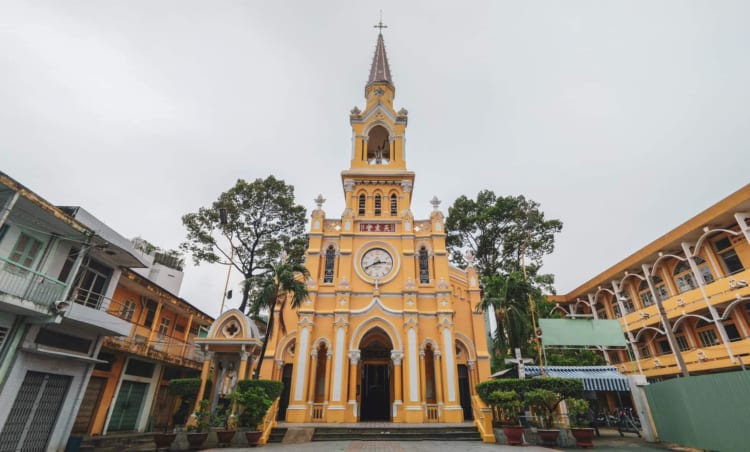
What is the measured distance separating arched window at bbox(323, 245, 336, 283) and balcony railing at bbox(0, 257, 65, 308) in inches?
409

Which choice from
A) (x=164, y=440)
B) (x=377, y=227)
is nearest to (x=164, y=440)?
(x=164, y=440)

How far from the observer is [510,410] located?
12.0m

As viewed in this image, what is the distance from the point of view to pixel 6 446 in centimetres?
894

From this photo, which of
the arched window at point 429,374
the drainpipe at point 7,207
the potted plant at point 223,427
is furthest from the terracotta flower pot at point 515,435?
the drainpipe at point 7,207

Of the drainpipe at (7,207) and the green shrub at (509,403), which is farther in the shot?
the green shrub at (509,403)

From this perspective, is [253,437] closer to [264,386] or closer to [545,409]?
[264,386]

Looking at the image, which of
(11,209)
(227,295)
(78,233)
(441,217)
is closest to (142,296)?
(227,295)

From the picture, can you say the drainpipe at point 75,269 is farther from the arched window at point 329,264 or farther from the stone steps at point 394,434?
the arched window at point 329,264

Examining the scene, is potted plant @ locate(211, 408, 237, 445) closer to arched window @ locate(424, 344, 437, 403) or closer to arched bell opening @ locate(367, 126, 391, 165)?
arched window @ locate(424, 344, 437, 403)

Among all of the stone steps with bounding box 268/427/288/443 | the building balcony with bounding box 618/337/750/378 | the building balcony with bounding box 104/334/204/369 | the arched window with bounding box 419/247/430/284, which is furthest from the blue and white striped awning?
the building balcony with bounding box 104/334/204/369

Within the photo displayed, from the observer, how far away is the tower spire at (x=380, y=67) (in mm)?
24109

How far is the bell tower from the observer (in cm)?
Result: 2047

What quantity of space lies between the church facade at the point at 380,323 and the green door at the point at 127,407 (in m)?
5.83

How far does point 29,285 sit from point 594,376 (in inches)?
799
